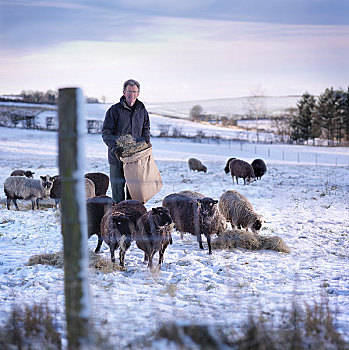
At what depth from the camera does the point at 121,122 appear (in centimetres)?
706

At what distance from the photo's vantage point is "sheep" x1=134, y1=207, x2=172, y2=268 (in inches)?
234

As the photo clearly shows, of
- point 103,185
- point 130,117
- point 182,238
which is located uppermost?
point 130,117

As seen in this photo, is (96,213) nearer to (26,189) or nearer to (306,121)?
(26,189)

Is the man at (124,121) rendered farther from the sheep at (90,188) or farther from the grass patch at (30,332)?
the grass patch at (30,332)

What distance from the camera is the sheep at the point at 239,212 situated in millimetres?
8430

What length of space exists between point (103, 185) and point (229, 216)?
337 cm

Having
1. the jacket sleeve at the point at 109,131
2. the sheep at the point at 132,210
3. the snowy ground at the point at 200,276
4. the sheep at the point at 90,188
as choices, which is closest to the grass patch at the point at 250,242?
the snowy ground at the point at 200,276

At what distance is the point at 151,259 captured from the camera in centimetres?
598

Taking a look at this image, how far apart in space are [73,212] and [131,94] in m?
4.42

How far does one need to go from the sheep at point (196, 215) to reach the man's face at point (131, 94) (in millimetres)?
2026

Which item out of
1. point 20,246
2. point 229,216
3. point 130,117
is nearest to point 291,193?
point 229,216

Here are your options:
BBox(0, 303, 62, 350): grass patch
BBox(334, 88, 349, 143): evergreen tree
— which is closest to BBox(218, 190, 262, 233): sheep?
BBox(0, 303, 62, 350): grass patch

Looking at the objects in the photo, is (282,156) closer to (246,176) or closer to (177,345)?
(246,176)

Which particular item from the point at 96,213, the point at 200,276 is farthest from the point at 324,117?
the point at 200,276
